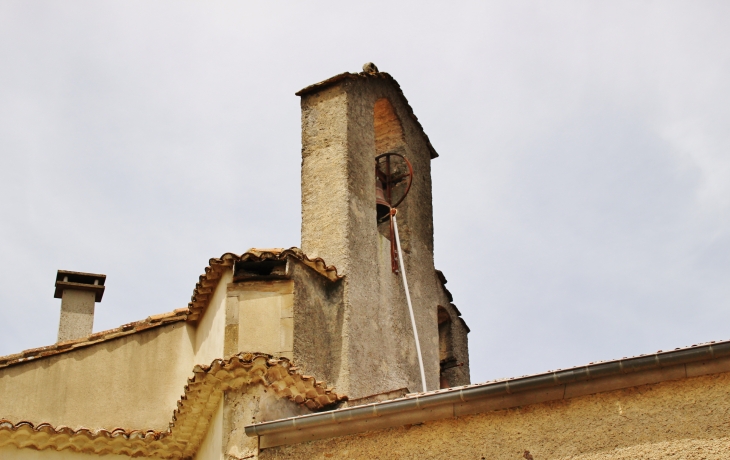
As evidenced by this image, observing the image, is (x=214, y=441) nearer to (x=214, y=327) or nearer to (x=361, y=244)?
(x=214, y=327)

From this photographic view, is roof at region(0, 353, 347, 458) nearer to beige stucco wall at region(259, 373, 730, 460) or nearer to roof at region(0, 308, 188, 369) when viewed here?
roof at region(0, 308, 188, 369)

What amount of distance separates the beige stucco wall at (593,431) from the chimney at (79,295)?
21.3 ft

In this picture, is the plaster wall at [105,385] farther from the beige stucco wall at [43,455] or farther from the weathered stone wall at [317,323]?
the weathered stone wall at [317,323]

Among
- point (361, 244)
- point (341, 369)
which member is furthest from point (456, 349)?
point (341, 369)

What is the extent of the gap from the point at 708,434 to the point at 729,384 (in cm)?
38

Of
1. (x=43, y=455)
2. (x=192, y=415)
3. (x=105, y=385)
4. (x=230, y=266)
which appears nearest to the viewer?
(x=192, y=415)

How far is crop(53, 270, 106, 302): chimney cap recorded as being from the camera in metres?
13.2

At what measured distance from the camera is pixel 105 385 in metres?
10.2

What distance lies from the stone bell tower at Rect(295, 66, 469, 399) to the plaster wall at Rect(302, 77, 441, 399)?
12 mm

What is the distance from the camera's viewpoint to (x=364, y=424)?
7.58 m

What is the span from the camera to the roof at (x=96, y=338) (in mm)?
10148

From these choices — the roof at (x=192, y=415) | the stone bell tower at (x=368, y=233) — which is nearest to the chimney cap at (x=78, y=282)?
the stone bell tower at (x=368, y=233)

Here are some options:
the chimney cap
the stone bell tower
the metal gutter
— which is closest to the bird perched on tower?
the stone bell tower

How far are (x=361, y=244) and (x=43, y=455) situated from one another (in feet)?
12.7
